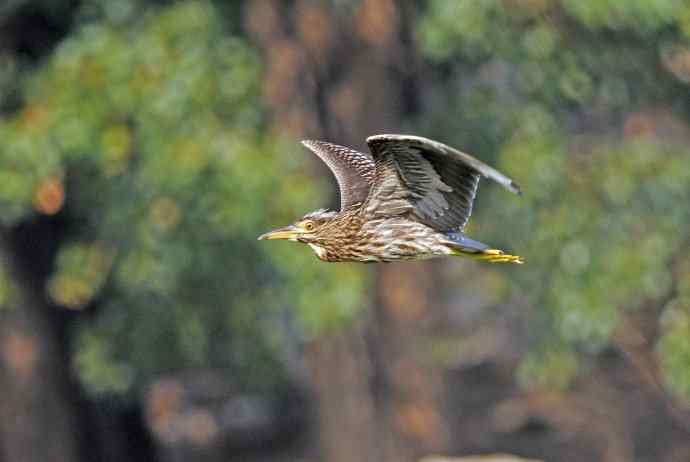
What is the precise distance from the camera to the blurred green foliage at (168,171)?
42.6 feet

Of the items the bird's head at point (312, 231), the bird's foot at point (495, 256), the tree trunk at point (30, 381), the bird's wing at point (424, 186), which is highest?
the bird's wing at point (424, 186)

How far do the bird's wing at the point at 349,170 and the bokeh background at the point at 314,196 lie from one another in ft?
14.1

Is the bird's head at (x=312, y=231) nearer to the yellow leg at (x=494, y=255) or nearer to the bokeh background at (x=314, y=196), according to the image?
the yellow leg at (x=494, y=255)

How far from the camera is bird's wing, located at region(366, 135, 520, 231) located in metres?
7.21

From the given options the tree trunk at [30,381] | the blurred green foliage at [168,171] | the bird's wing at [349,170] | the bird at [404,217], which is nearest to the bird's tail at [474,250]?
the bird at [404,217]

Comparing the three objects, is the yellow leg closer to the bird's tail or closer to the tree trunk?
the bird's tail

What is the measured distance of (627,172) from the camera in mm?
13820

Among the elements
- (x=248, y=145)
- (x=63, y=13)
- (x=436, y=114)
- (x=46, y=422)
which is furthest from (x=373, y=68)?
(x=46, y=422)

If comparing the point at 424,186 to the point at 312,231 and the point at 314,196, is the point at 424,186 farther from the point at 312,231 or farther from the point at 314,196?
the point at 314,196

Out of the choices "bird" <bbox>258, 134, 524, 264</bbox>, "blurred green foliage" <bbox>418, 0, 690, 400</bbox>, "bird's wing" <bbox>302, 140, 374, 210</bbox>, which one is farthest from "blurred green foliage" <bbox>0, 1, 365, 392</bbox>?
"bird" <bbox>258, 134, 524, 264</bbox>

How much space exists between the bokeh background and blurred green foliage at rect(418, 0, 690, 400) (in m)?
0.02

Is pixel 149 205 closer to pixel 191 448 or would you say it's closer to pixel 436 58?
pixel 436 58

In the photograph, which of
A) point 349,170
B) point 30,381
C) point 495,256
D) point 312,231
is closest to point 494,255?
point 495,256

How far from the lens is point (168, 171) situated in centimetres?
1298
